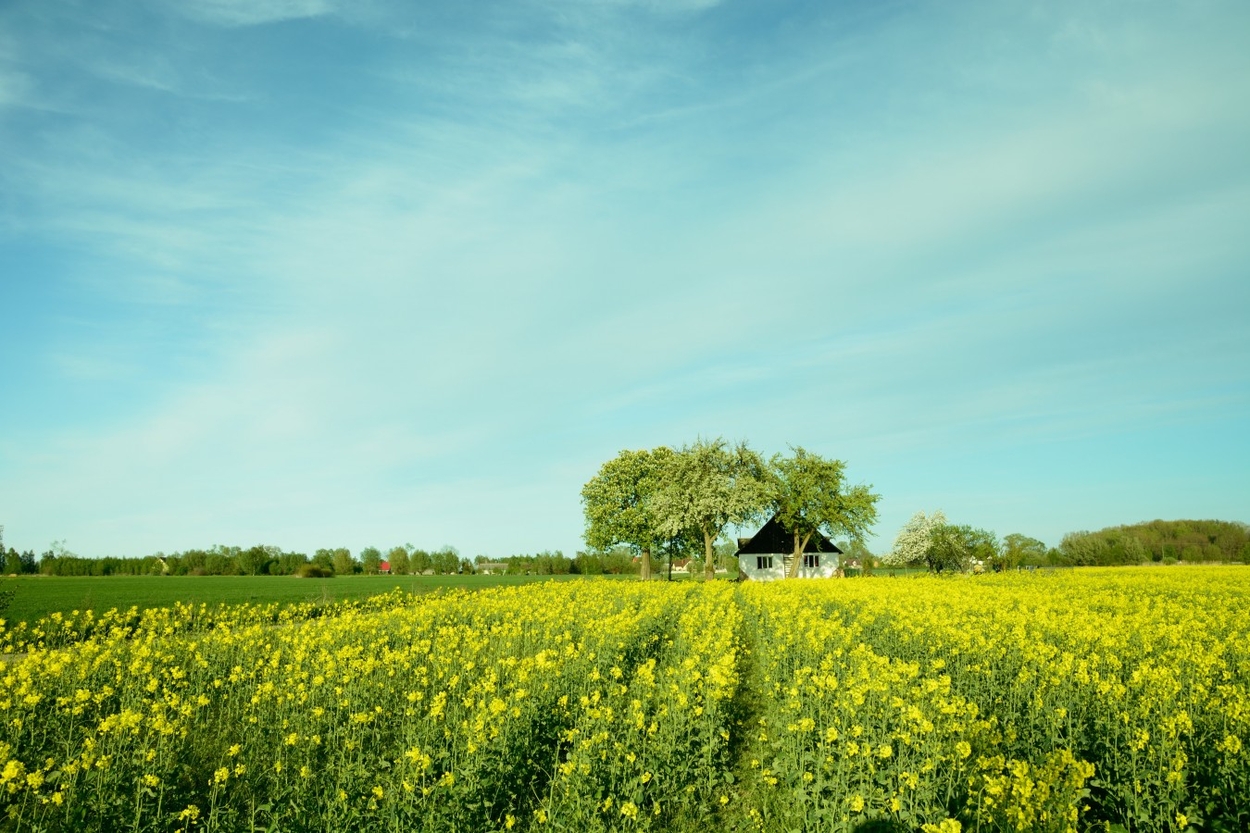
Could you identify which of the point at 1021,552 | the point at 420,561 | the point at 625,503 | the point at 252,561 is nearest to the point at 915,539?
the point at 1021,552

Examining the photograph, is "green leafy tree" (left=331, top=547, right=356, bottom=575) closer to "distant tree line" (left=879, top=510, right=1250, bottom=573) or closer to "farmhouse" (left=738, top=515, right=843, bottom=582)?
"farmhouse" (left=738, top=515, right=843, bottom=582)

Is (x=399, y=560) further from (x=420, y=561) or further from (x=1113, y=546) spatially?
(x=1113, y=546)

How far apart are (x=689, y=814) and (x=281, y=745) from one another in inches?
208

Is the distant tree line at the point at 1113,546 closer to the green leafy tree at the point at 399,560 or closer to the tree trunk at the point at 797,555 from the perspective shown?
the tree trunk at the point at 797,555

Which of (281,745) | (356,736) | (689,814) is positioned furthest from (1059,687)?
(281,745)

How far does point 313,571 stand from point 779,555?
60446mm

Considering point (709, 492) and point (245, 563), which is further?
point (245, 563)

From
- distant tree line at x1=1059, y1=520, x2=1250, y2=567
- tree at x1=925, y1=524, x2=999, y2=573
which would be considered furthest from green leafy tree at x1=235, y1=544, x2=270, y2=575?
distant tree line at x1=1059, y1=520, x2=1250, y2=567

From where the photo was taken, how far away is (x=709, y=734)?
27.9 feet

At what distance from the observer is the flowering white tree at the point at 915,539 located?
9162 cm

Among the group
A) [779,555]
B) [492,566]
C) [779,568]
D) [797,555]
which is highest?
[797,555]

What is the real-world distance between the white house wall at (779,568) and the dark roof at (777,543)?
675mm

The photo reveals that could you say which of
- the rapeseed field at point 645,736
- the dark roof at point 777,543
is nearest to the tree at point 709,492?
the dark roof at point 777,543

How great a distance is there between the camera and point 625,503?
2611 inches
